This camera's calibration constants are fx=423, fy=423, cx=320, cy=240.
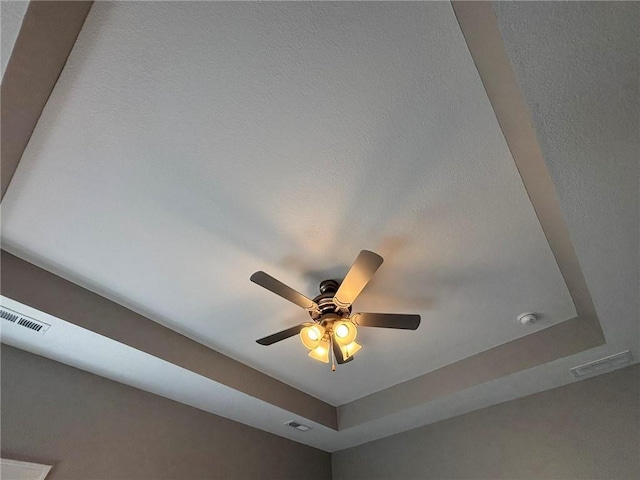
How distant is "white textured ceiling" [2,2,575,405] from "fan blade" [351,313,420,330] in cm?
30

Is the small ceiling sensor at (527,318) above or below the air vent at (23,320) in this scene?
above

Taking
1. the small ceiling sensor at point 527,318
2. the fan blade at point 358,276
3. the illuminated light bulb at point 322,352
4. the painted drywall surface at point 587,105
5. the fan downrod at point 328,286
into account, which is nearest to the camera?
the painted drywall surface at point 587,105

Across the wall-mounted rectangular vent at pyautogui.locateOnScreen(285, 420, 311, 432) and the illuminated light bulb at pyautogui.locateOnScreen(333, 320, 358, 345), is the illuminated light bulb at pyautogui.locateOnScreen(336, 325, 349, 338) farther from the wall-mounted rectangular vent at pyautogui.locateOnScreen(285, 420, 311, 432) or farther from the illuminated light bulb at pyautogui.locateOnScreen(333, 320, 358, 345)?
the wall-mounted rectangular vent at pyautogui.locateOnScreen(285, 420, 311, 432)

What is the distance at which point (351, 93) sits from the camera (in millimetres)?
1526

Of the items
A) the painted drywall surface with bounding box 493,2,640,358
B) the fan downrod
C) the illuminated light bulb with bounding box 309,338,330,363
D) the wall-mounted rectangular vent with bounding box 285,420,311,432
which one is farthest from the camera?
the wall-mounted rectangular vent with bounding box 285,420,311,432

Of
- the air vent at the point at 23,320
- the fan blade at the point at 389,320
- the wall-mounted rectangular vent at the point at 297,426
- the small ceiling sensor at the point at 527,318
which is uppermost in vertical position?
the small ceiling sensor at the point at 527,318

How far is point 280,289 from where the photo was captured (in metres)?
1.98

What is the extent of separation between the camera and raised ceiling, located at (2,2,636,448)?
4.55ft

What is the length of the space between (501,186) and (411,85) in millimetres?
650

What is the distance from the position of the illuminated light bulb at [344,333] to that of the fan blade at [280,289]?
159 millimetres

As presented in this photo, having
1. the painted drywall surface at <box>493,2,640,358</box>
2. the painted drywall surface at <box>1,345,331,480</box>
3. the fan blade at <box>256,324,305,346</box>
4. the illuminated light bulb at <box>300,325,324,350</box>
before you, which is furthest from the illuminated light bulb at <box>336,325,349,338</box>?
the painted drywall surface at <box>1,345,331,480</box>

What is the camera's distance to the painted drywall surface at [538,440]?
2.69m

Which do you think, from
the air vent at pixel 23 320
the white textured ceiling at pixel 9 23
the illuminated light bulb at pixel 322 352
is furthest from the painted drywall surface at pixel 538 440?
the white textured ceiling at pixel 9 23

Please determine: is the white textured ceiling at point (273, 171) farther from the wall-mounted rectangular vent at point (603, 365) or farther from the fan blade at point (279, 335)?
the wall-mounted rectangular vent at point (603, 365)
